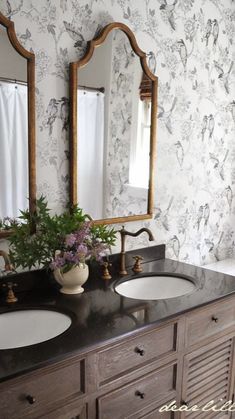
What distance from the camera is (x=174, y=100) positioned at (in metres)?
2.16

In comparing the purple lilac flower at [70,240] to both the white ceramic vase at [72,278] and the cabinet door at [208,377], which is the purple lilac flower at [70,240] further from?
the cabinet door at [208,377]

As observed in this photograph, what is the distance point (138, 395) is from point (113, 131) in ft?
3.78

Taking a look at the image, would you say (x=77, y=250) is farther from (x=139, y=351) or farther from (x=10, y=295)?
(x=139, y=351)

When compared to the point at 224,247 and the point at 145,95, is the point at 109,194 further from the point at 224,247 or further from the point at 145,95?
the point at 224,247

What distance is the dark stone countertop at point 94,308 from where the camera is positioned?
112 centimetres

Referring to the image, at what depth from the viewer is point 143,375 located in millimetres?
1414

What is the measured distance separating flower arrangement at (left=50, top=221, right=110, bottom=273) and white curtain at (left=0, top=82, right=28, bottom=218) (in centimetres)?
27

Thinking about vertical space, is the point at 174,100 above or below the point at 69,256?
above

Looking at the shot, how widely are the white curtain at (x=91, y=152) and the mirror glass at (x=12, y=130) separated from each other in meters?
0.27

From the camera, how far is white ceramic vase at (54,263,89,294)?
1562 mm

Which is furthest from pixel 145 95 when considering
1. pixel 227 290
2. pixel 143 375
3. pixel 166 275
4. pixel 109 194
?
pixel 143 375

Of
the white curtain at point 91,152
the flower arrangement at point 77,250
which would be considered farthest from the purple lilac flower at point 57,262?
the white curtain at point 91,152

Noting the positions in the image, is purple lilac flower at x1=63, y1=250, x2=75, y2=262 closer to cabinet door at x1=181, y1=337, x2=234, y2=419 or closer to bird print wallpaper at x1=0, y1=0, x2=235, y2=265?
bird print wallpaper at x1=0, y1=0, x2=235, y2=265

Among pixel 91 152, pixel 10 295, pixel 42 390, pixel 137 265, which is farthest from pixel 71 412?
pixel 91 152
